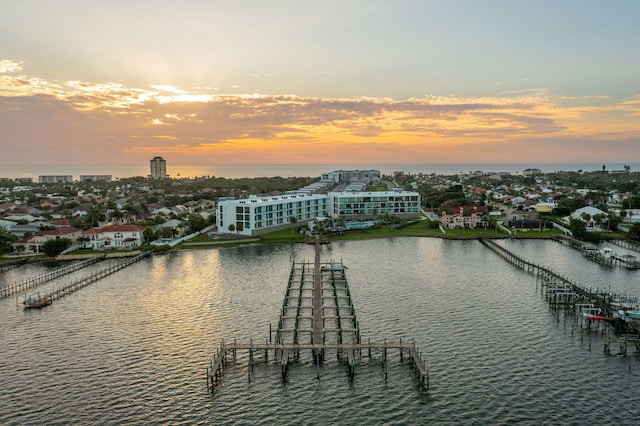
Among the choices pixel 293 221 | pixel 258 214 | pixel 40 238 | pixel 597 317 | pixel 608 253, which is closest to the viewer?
pixel 597 317

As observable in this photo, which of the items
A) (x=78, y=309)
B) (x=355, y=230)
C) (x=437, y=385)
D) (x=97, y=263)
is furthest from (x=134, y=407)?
(x=355, y=230)

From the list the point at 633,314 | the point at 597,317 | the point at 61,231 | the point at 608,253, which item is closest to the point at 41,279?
the point at 61,231

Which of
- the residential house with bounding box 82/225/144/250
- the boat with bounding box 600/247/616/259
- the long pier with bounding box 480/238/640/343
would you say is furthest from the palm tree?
the boat with bounding box 600/247/616/259

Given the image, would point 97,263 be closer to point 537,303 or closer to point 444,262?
point 444,262

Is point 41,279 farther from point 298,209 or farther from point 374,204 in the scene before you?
point 374,204

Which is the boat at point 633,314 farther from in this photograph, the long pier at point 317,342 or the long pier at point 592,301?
the long pier at point 317,342

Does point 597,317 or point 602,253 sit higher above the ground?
point 602,253

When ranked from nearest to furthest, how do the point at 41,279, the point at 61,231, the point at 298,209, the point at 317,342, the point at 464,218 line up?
the point at 317,342 < the point at 41,279 < the point at 61,231 < the point at 464,218 < the point at 298,209
